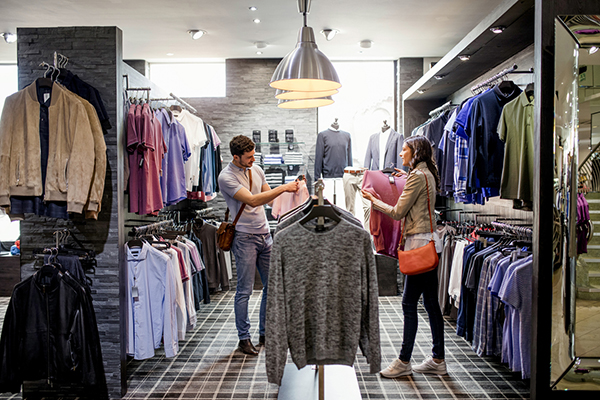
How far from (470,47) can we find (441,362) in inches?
99.4

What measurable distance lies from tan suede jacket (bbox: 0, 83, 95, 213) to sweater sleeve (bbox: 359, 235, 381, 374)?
5.76ft

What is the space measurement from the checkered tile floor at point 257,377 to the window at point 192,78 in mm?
3930

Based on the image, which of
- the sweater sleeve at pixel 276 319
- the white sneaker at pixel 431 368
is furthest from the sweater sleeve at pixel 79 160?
the white sneaker at pixel 431 368

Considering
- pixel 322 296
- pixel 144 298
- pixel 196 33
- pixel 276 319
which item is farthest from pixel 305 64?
pixel 196 33

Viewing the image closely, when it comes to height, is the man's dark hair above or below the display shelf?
below

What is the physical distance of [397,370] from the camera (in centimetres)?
314

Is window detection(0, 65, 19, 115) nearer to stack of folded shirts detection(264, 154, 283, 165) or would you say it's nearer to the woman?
stack of folded shirts detection(264, 154, 283, 165)

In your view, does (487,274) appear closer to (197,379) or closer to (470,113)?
(470,113)

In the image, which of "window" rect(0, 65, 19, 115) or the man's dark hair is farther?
"window" rect(0, 65, 19, 115)

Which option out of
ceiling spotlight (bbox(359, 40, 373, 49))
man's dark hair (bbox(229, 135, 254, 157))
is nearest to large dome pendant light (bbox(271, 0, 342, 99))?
man's dark hair (bbox(229, 135, 254, 157))

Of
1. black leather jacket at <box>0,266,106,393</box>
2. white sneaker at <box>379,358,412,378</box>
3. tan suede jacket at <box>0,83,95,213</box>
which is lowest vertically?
white sneaker at <box>379,358,412,378</box>

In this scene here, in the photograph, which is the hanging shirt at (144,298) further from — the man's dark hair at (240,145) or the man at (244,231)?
the man's dark hair at (240,145)

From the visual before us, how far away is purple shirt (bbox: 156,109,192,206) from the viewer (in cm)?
365

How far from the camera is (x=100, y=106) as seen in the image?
2.78m
